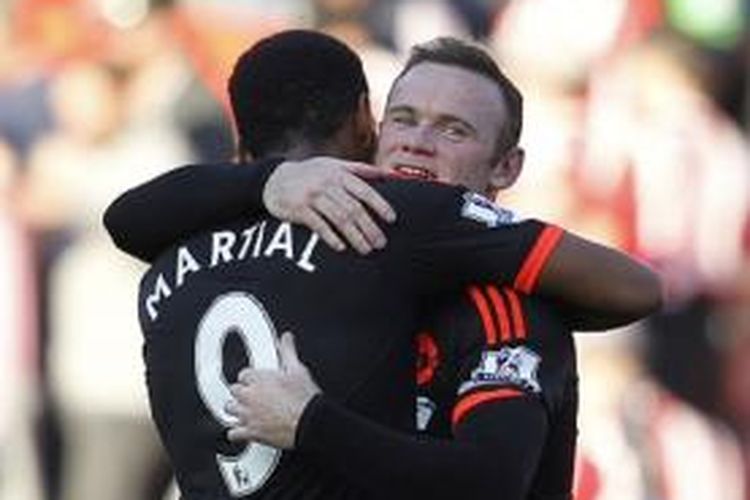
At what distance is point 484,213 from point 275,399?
42 cm

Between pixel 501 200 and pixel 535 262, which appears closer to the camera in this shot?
pixel 535 262

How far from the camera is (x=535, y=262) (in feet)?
11.2

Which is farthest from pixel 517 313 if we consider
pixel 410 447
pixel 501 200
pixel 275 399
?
pixel 501 200

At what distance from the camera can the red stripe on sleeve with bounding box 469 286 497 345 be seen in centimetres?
339

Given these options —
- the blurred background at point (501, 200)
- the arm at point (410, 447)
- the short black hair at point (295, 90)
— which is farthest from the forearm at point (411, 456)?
the blurred background at point (501, 200)

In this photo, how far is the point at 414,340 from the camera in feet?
11.2

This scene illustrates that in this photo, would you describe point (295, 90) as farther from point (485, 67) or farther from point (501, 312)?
point (501, 312)

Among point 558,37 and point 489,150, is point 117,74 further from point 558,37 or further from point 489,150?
point 489,150

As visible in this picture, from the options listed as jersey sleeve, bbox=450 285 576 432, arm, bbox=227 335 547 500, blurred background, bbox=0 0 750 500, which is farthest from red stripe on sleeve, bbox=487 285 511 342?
blurred background, bbox=0 0 750 500

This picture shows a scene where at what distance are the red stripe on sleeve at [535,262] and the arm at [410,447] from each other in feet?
0.58

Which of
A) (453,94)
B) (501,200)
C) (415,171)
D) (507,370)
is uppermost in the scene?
(501,200)

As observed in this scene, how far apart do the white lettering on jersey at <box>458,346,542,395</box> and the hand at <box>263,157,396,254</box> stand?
236 millimetres

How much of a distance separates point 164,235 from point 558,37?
4.35 meters

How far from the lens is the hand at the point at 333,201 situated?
342cm
